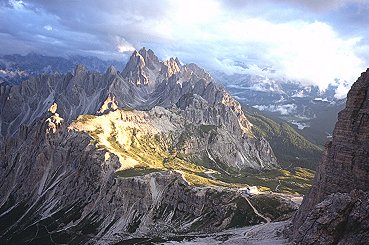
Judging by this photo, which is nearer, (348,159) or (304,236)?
(304,236)

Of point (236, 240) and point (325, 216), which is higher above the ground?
point (325, 216)

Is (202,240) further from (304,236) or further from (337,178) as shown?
(304,236)

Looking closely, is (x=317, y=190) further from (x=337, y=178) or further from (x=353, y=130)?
(x=353, y=130)

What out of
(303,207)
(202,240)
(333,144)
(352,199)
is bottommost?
(202,240)

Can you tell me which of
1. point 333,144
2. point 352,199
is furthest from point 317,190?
point 352,199

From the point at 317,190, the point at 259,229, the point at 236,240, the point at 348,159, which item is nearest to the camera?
the point at 348,159

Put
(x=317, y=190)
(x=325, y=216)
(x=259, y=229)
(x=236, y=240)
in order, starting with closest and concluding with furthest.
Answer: (x=325, y=216) → (x=317, y=190) → (x=236, y=240) → (x=259, y=229)
